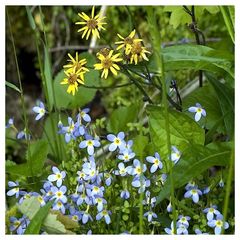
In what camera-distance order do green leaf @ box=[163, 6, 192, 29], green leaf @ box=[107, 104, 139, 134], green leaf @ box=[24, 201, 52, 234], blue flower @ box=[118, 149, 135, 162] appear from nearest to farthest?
green leaf @ box=[24, 201, 52, 234] < blue flower @ box=[118, 149, 135, 162] < green leaf @ box=[163, 6, 192, 29] < green leaf @ box=[107, 104, 139, 134]

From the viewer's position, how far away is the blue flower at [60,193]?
1.64 metres

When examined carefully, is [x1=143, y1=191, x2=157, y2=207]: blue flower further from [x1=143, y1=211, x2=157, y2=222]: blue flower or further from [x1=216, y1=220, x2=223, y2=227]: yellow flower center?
[x1=216, y1=220, x2=223, y2=227]: yellow flower center

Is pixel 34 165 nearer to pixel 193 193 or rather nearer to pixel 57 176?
pixel 57 176

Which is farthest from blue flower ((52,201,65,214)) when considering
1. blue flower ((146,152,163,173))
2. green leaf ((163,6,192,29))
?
green leaf ((163,6,192,29))

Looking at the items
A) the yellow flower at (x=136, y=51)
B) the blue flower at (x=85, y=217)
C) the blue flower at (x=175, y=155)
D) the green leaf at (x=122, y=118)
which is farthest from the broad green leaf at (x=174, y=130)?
the green leaf at (x=122, y=118)

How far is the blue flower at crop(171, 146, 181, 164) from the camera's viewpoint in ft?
5.32

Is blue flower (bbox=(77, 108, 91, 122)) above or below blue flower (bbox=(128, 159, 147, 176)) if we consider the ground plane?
above

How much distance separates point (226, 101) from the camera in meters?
1.72

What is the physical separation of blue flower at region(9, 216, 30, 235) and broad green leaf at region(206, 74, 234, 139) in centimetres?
55

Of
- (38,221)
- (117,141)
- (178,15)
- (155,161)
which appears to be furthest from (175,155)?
(178,15)

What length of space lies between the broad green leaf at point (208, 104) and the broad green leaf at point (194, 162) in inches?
7.9

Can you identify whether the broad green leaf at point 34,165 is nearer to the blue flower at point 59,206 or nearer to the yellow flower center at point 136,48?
the blue flower at point 59,206
